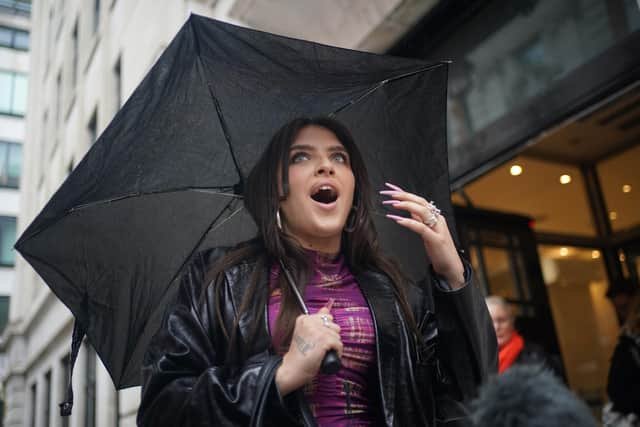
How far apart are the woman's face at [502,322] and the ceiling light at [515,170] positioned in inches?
114

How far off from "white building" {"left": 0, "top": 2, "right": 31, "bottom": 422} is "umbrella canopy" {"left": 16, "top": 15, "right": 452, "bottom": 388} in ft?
94.8

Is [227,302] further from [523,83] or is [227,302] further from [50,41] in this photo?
[50,41]

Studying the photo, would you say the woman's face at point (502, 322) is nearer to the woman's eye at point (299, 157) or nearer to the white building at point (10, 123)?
the woman's eye at point (299, 157)

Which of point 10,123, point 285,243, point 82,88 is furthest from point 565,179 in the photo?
point 10,123

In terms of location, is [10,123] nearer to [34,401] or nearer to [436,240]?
[34,401]

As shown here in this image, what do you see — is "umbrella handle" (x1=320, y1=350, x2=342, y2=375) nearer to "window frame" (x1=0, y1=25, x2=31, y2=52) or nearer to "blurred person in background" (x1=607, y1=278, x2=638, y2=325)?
"blurred person in background" (x1=607, y1=278, x2=638, y2=325)

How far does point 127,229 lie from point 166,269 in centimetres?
23

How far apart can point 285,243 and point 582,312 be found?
27.6 feet

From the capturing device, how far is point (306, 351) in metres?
1.70

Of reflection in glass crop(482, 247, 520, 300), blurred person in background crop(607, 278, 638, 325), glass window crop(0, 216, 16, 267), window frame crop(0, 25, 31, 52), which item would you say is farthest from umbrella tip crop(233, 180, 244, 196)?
window frame crop(0, 25, 31, 52)

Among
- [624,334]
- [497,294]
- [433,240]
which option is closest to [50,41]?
[497,294]

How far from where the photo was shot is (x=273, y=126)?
255cm

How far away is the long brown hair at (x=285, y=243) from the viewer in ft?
6.57

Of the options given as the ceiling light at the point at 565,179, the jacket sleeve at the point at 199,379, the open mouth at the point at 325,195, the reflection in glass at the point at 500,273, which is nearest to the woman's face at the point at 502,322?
the reflection in glass at the point at 500,273
